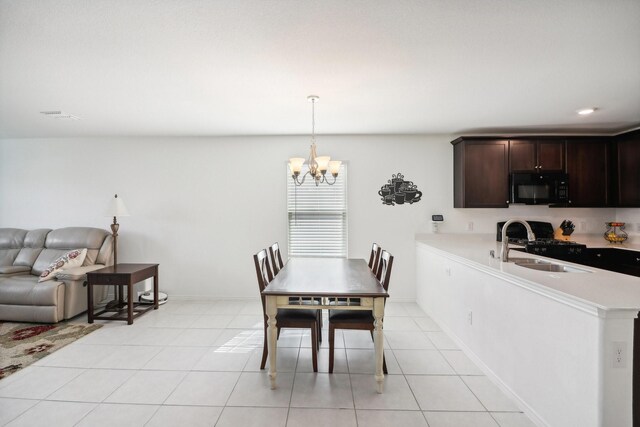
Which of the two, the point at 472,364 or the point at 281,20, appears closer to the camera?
the point at 281,20

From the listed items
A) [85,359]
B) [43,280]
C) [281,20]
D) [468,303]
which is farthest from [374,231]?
[43,280]

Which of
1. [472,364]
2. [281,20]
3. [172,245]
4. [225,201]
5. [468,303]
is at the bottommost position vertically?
[472,364]

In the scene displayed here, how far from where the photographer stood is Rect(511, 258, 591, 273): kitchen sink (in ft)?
8.19

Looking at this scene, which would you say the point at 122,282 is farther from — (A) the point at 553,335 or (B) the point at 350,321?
(A) the point at 553,335

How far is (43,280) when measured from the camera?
12.1 feet

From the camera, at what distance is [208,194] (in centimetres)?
466

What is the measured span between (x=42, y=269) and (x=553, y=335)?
5.58 m

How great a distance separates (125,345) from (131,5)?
9.94 ft

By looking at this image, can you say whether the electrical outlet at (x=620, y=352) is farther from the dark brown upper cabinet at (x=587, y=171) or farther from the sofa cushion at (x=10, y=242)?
the sofa cushion at (x=10, y=242)

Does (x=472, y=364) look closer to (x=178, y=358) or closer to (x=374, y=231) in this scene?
(x=374, y=231)

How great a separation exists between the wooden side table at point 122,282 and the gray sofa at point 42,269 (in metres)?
0.23

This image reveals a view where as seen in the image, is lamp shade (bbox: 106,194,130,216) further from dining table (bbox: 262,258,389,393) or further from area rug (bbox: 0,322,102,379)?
dining table (bbox: 262,258,389,393)

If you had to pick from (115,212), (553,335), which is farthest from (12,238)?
(553,335)

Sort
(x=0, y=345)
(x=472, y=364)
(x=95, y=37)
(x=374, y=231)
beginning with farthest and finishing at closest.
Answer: (x=374, y=231)
(x=0, y=345)
(x=472, y=364)
(x=95, y=37)
